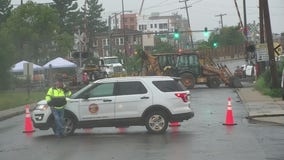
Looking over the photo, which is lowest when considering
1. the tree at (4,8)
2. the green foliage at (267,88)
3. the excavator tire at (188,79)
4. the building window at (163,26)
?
the green foliage at (267,88)

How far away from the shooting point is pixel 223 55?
101m

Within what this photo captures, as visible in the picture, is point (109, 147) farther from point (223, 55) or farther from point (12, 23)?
point (223, 55)

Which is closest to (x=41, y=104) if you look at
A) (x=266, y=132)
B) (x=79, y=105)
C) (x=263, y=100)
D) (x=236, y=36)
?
(x=79, y=105)

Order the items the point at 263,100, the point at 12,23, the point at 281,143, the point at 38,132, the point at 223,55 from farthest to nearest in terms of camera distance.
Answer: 1. the point at 223,55
2. the point at 12,23
3. the point at 263,100
4. the point at 38,132
5. the point at 281,143

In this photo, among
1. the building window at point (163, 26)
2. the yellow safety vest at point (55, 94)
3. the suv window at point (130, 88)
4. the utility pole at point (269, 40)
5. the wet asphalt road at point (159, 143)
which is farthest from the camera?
the building window at point (163, 26)

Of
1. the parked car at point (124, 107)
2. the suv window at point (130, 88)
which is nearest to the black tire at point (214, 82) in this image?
the parked car at point (124, 107)

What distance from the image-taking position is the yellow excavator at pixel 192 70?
43.1m

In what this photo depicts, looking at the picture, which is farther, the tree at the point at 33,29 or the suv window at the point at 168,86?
the tree at the point at 33,29

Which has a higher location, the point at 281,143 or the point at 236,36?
the point at 236,36

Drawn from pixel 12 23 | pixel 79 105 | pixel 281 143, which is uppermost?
pixel 12 23

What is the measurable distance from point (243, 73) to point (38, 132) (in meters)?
47.6

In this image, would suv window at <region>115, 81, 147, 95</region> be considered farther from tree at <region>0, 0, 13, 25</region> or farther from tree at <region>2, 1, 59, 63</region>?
tree at <region>0, 0, 13, 25</region>

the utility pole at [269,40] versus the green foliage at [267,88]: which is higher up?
the utility pole at [269,40]

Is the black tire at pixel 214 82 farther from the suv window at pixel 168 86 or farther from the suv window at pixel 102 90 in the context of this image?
the suv window at pixel 102 90
